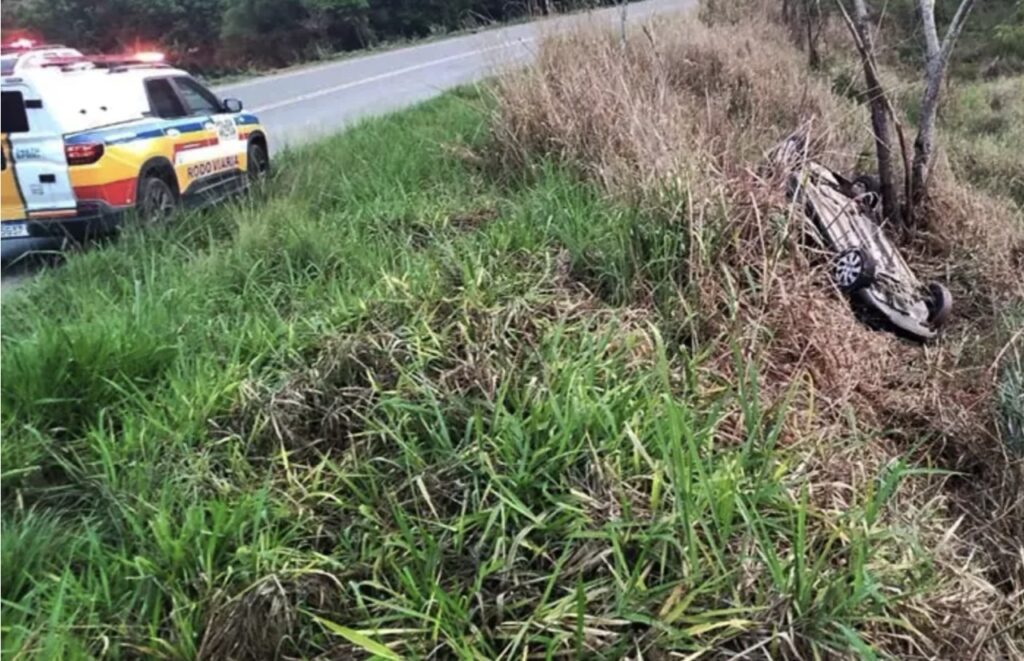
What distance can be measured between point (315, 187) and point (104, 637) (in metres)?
4.71

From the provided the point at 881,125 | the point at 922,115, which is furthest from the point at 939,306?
the point at 922,115

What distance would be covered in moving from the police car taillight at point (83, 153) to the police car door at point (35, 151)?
4 cm

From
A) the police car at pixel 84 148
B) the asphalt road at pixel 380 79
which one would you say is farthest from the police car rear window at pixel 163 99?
the asphalt road at pixel 380 79

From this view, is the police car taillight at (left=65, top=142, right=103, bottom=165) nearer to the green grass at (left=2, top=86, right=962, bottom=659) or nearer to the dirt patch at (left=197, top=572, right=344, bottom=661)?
the green grass at (left=2, top=86, right=962, bottom=659)

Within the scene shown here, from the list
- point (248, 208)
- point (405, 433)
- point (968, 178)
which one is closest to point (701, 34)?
point (968, 178)

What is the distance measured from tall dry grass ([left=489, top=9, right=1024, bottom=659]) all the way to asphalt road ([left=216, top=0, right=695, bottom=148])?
1.64 metres

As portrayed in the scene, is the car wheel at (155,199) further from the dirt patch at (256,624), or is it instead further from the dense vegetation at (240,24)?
the dense vegetation at (240,24)

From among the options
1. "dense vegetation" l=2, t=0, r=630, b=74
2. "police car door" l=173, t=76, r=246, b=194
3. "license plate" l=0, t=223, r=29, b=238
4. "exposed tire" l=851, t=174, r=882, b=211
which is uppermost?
"dense vegetation" l=2, t=0, r=630, b=74

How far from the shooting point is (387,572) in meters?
2.40

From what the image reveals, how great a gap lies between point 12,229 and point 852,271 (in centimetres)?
569

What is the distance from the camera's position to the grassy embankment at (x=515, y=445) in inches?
88.1

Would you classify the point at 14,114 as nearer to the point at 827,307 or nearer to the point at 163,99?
the point at 163,99

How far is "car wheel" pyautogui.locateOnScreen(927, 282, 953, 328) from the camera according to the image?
172 inches

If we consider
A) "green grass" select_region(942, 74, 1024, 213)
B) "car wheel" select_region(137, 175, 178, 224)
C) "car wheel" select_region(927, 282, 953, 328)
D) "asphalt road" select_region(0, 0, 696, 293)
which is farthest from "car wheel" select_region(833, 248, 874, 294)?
"car wheel" select_region(137, 175, 178, 224)
